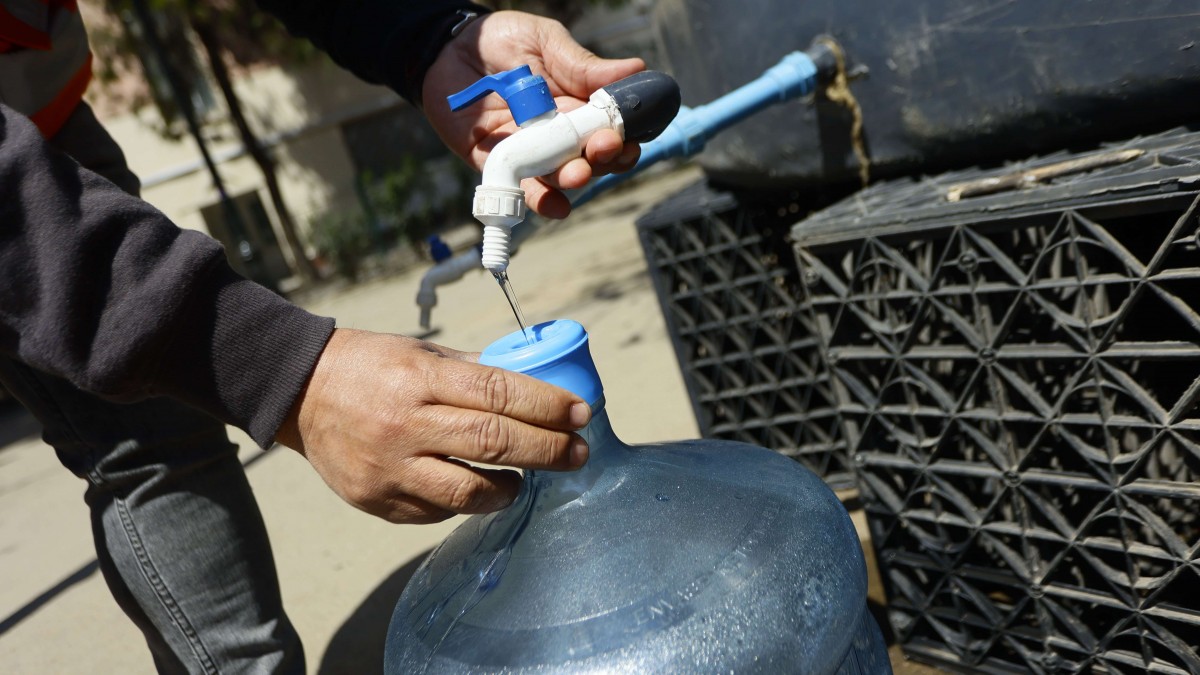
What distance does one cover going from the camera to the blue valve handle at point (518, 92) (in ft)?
3.85

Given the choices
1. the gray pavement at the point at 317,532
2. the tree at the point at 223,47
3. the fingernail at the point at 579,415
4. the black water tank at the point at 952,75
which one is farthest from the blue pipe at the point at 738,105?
the tree at the point at 223,47

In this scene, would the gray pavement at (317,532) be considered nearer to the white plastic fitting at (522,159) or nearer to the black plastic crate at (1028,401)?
the black plastic crate at (1028,401)

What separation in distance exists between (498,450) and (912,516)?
1.10 m

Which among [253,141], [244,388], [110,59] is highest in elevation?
[110,59]

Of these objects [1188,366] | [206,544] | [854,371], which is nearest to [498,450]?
[206,544]

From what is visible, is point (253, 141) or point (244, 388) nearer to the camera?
point (244, 388)

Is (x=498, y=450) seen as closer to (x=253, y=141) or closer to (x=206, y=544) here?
(x=206, y=544)

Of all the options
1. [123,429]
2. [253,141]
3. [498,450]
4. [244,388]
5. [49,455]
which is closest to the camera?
[498,450]

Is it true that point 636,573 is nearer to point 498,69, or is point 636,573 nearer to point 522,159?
point 522,159

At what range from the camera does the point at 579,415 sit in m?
1.01

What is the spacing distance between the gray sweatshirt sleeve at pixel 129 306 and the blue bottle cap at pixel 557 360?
0.22 metres

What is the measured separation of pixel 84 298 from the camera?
1035 mm

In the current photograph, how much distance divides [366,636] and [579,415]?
6.04 feet

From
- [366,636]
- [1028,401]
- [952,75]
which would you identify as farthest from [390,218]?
[1028,401]
